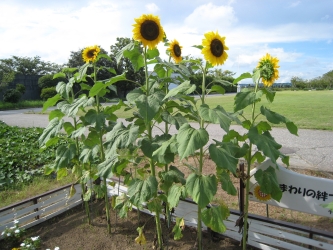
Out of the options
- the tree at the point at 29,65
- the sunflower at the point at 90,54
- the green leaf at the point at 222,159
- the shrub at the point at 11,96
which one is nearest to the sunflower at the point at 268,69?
the green leaf at the point at 222,159

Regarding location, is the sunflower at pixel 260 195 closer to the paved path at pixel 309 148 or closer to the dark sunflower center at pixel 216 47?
the dark sunflower center at pixel 216 47

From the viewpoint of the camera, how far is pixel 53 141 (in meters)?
2.49

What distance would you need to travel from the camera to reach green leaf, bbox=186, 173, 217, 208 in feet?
5.22

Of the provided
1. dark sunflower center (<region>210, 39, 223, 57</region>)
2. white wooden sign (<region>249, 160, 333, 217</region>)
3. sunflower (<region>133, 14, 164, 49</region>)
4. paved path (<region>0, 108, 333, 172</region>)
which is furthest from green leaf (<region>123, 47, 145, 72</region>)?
paved path (<region>0, 108, 333, 172</region>)

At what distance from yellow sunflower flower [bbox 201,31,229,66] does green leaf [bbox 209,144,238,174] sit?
0.53 metres

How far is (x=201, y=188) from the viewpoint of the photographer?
1627mm

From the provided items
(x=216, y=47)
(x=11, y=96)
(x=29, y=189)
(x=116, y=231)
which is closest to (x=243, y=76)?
(x=216, y=47)

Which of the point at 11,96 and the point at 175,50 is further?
the point at 11,96

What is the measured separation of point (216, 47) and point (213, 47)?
18 mm

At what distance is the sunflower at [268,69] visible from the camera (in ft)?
5.71

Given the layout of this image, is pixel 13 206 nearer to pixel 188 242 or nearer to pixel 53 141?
pixel 53 141

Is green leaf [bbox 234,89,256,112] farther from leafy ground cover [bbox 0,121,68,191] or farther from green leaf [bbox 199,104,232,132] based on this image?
leafy ground cover [bbox 0,121,68,191]

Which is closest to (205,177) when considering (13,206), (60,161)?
(60,161)

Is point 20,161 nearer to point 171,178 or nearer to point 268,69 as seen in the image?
point 171,178
